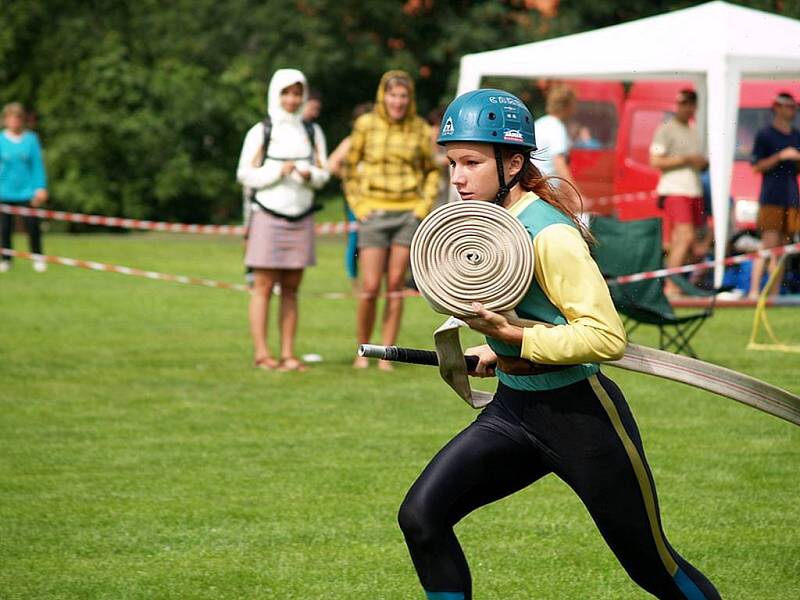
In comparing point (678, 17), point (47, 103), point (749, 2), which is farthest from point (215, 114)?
point (678, 17)

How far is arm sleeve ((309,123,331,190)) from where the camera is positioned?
11289mm

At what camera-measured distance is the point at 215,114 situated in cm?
3544

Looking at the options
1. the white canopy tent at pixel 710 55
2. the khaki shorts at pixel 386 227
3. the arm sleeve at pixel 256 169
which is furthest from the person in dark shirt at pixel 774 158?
the arm sleeve at pixel 256 169

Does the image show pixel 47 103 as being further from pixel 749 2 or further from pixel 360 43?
pixel 749 2

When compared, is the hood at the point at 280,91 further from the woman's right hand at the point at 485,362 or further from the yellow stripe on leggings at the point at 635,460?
the yellow stripe on leggings at the point at 635,460

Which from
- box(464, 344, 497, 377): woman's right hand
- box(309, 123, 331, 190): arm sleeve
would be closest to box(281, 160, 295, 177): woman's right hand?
box(309, 123, 331, 190): arm sleeve

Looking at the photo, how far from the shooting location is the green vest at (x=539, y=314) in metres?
4.25

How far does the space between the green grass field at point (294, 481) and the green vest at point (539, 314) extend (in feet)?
5.59

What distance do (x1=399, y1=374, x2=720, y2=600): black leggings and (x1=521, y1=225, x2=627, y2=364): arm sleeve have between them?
274mm

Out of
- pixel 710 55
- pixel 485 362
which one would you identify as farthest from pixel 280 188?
pixel 485 362

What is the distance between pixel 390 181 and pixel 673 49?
16.5ft

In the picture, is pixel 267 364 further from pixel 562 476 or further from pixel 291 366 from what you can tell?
pixel 562 476

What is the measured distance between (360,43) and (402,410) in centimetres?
2740

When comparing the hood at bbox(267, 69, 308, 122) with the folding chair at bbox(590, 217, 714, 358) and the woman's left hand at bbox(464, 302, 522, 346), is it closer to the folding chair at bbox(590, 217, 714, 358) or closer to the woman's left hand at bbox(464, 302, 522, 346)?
the folding chair at bbox(590, 217, 714, 358)
